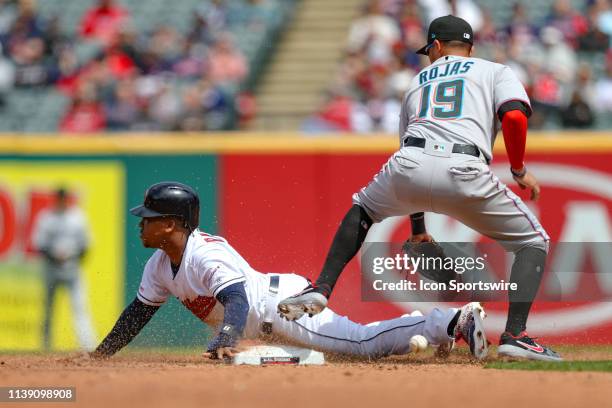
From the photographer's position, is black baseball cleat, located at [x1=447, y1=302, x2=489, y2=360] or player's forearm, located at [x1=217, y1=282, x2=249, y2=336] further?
black baseball cleat, located at [x1=447, y1=302, x2=489, y2=360]

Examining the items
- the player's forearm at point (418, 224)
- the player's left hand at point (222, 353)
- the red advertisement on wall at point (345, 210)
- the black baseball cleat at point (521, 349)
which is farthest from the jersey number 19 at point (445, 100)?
the red advertisement on wall at point (345, 210)

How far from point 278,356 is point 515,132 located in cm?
206

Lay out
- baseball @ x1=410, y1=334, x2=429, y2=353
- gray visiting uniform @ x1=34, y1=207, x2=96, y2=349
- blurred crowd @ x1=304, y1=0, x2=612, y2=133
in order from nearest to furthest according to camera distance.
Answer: baseball @ x1=410, y1=334, x2=429, y2=353, gray visiting uniform @ x1=34, y1=207, x2=96, y2=349, blurred crowd @ x1=304, y1=0, x2=612, y2=133

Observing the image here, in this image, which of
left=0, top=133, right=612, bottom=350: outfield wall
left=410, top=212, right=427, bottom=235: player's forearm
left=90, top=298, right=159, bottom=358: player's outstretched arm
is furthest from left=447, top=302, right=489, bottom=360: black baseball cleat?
left=0, top=133, right=612, bottom=350: outfield wall

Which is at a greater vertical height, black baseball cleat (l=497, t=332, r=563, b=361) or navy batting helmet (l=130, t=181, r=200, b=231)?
navy batting helmet (l=130, t=181, r=200, b=231)

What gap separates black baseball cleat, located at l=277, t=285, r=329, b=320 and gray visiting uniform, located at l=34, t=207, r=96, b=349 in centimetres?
461

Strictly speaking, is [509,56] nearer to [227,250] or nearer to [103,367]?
[227,250]

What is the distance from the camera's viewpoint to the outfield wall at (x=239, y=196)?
1040 cm

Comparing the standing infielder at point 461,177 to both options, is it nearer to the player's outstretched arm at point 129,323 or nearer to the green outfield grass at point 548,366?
the green outfield grass at point 548,366

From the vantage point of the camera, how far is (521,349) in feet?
21.4

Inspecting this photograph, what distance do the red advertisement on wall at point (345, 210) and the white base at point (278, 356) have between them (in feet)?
9.19

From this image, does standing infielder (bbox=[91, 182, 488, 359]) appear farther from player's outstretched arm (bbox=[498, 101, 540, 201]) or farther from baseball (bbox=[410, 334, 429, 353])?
player's outstretched arm (bbox=[498, 101, 540, 201])

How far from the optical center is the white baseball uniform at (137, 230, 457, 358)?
6793 millimetres

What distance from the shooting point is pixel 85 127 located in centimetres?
1279
